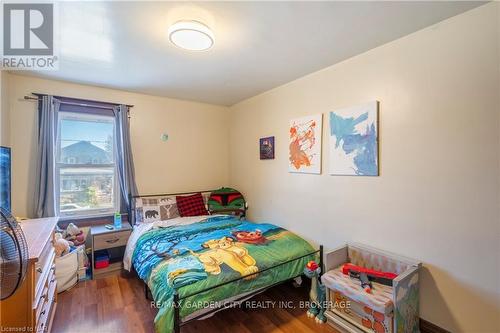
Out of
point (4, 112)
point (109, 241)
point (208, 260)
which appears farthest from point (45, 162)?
point (208, 260)

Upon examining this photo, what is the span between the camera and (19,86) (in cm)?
276

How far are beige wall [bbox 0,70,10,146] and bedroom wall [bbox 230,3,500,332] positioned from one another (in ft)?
11.5

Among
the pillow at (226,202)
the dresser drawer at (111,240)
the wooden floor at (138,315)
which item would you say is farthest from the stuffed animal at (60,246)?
the pillow at (226,202)

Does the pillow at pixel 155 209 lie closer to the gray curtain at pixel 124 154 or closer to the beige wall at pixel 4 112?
the gray curtain at pixel 124 154

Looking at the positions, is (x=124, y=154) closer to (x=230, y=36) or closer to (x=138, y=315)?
(x=138, y=315)

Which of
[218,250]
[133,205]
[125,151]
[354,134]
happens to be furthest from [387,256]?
[125,151]

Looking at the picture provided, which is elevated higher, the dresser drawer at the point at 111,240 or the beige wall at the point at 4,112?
the beige wall at the point at 4,112

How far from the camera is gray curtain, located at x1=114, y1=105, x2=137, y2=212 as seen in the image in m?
3.29

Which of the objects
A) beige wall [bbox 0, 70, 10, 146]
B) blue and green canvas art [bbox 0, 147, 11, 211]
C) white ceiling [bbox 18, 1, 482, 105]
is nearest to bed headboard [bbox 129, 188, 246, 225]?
blue and green canvas art [bbox 0, 147, 11, 211]

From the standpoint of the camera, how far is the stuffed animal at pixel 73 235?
2.90 meters

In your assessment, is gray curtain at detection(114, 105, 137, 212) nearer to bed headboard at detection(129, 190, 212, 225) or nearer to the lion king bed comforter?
bed headboard at detection(129, 190, 212, 225)

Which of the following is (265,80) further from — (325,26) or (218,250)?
(218,250)

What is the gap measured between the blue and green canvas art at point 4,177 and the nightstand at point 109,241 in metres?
0.90

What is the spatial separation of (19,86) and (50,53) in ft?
3.17
